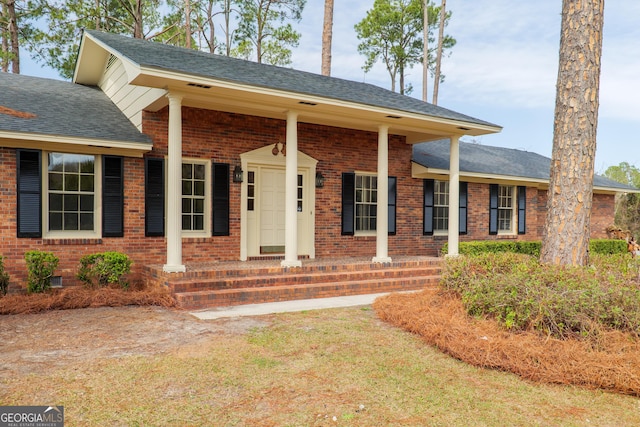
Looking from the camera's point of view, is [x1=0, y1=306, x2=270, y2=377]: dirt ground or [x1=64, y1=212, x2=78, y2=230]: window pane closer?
[x1=0, y1=306, x2=270, y2=377]: dirt ground

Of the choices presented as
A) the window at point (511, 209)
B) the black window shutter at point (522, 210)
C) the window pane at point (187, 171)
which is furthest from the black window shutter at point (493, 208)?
the window pane at point (187, 171)

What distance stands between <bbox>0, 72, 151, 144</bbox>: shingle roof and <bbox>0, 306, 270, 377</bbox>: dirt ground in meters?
3.10

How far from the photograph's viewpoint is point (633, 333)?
4.53 metres

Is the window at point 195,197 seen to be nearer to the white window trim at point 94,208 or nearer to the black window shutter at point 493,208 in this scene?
the white window trim at point 94,208

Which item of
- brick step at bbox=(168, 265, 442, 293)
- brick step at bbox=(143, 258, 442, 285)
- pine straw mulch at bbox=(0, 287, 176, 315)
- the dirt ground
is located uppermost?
brick step at bbox=(143, 258, 442, 285)

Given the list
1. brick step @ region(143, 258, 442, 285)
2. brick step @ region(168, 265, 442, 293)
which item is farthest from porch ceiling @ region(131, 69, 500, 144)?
brick step @ region(168, 265, 442, 293)

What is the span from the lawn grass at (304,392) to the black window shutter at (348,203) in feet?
20.6

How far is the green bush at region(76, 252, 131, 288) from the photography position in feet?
25.1

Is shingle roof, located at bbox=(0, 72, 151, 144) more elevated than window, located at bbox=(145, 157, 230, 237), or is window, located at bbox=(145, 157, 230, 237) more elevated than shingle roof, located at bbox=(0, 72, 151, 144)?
shingle roof, located at bbox=(0, 72, 151, 144)

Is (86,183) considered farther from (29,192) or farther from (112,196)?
(29,192)

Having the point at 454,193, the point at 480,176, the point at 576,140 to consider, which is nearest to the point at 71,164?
the point at 454,193

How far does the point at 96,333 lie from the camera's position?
216 inches

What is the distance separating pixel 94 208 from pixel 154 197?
1040 mm

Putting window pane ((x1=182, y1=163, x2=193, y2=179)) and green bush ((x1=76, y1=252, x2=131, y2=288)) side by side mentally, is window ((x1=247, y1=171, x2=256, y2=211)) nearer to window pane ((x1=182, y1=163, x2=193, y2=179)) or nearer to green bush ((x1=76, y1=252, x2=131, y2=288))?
window pane ((x1=182, y1=163, x2=193, y2=179))
